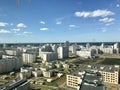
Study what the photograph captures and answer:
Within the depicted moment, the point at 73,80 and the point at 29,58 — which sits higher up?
the point at 29,58

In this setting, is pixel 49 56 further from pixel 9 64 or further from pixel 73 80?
pixel 73 80

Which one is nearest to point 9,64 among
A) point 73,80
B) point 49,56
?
point 73,80

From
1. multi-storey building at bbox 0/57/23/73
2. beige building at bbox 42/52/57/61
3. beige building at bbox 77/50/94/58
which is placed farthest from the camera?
beige building at bbox 77/50/94/58

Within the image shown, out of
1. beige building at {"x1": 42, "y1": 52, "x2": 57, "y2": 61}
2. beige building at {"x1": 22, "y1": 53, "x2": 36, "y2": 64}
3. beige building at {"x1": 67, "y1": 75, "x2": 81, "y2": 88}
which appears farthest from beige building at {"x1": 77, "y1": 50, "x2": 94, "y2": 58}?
beige building at {"x1": 67, "y1": 75, "x2": 81, "y2": 88}

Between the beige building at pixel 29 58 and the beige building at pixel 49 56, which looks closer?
the beige building at pixel 29 58

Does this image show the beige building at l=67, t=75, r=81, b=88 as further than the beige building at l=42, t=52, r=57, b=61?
No

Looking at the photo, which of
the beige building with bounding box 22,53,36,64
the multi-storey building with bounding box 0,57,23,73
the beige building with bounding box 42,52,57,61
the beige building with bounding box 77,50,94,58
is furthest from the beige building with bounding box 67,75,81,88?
the beige building with bounding box 77,50,94,58

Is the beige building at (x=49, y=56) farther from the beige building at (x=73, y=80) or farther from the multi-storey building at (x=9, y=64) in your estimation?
the beige building at (x=73, y=80)

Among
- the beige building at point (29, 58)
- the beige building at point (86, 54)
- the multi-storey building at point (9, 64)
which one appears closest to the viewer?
the multi-storey building at point (9, 64)

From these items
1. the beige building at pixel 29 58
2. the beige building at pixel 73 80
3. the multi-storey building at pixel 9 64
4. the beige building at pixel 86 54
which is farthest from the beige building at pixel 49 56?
the beige building at pixel 73 80

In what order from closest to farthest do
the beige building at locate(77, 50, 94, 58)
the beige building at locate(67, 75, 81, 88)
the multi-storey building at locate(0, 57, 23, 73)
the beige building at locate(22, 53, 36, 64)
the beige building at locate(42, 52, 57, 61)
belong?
the beige building at locate(67, 75, 81, 88) → the multi-storey building at locate(0, 57, 23, 73) → the beige building at locate(22, 53, 36, 64) → the beige building at locate(42, 52, 57, 61) → the beige building at locate(77, 50, 94, 58)

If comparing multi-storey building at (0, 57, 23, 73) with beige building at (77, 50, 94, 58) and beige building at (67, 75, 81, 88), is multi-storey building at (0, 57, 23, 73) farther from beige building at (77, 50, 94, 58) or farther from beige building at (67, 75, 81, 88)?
beige building at (77, 50, 94, 58)

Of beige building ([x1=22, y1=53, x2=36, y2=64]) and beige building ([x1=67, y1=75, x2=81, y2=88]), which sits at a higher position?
beige building ([x1=22, y1=53, x2=36, y2=64])
